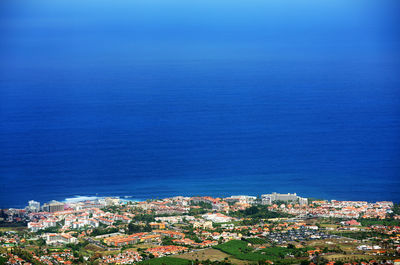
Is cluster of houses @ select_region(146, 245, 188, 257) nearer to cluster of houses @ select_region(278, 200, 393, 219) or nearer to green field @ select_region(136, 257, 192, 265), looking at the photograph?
green field @ select_region(136, 257, 192, 265)

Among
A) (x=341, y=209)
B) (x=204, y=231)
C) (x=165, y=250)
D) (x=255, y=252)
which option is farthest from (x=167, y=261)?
(x=341, y=209)

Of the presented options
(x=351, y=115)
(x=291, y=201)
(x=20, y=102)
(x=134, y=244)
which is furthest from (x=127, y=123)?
(x=134, y=244)

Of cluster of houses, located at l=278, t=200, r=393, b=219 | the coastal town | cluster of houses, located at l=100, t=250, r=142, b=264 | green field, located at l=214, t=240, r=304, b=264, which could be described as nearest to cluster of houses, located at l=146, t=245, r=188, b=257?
the coastal town

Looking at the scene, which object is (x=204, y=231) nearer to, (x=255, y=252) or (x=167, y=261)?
(x=255, y=252)

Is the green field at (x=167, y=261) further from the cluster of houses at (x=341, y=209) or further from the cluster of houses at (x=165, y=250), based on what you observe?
the cluster of houses at (x=341, y=209)

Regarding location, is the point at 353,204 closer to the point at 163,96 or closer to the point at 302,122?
the point at 302,122

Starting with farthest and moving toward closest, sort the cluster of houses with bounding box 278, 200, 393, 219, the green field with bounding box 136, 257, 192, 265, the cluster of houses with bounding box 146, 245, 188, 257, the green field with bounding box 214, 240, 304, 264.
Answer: the cluster of houses with bounding box 278, 200, 393, 219, the cluster of houses with bounding box 146, 245, 188, 257, the green field with bounding box 214, 240, 304, 264, the green field with bounding box 136, 257, 192, 265

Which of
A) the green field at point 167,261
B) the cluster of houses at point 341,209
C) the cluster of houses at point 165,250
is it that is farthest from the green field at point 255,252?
the cluster of houses at point 341,209

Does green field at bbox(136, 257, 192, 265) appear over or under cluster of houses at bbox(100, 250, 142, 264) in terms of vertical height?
under
